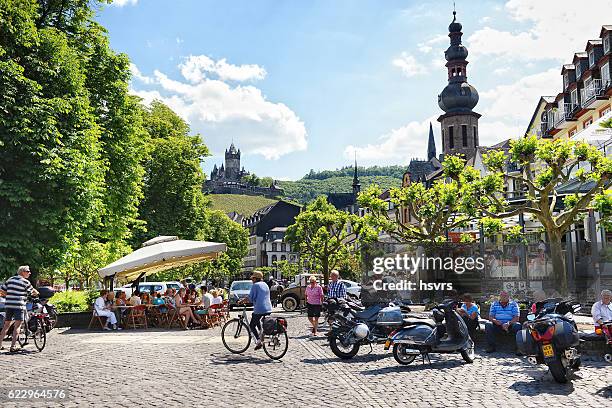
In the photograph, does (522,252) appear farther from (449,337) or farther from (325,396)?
(325,396)

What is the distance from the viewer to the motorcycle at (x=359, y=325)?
12938 mm

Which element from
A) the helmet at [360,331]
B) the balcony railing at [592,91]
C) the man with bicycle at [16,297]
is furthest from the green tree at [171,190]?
the helmet at [360,331]

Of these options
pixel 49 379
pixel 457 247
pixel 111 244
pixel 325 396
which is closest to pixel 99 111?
pixel 111 244

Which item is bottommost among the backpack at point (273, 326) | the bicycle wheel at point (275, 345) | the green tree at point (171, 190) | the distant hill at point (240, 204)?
the bicycle wheel at point (275, 345)

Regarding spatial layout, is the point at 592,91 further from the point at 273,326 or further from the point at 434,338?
the point at 273,326

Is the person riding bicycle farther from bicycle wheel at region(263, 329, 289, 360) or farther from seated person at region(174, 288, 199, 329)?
seated person at region(174, 288, 199, 329)

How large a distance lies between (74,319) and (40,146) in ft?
19.9

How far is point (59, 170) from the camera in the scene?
772 inches

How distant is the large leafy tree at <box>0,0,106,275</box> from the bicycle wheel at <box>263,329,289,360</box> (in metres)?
10.1

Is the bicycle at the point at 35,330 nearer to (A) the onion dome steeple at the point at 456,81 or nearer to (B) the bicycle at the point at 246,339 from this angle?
(B) the bicycle at the point at 246,339

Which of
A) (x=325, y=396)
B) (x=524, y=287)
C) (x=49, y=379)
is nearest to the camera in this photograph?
(x=325, y=396)

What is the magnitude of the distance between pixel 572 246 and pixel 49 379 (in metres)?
13.4

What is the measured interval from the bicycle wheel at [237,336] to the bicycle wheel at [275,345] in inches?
27.6

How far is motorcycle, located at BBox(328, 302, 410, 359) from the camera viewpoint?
1294cm
